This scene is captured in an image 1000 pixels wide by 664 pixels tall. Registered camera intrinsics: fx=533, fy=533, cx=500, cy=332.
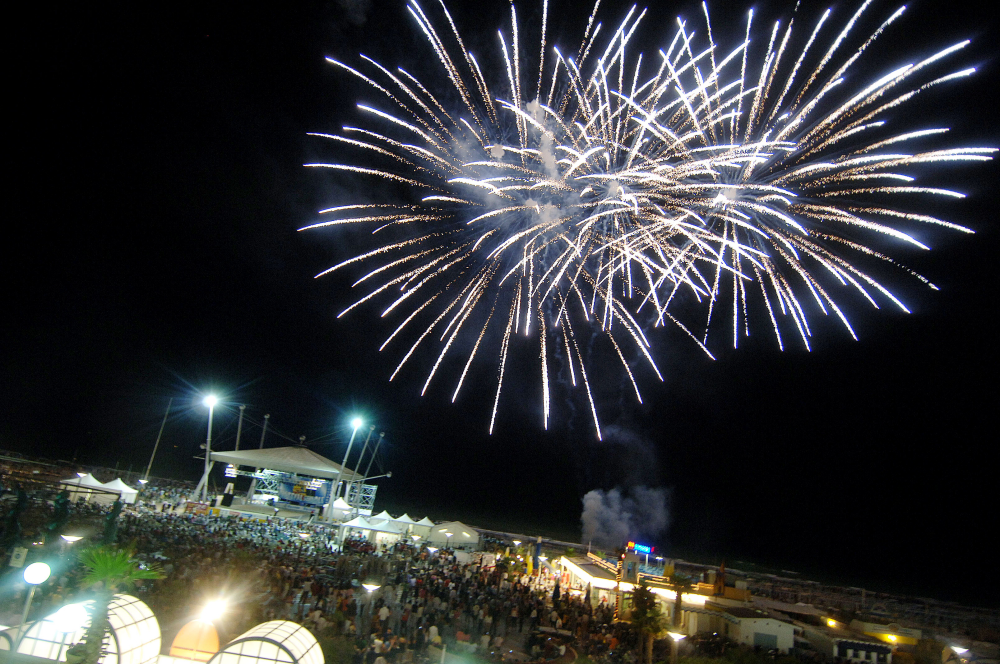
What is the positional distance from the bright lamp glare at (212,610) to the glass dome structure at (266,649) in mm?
1494

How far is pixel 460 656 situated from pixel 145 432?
224 feet

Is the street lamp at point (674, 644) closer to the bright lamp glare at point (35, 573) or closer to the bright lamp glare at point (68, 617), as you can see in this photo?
the bright lamp glare at point (68, 617)

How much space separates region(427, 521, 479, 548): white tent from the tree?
1699cm

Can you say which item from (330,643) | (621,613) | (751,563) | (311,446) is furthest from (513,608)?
(311,446)

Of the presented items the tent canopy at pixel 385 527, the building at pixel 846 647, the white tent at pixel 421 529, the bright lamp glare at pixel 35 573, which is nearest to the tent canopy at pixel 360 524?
the tent canopy at pixel 385 527

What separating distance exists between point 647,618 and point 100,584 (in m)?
12.1

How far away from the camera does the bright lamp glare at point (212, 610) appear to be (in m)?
9.65

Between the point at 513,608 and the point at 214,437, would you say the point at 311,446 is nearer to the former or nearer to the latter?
the point at 214,437

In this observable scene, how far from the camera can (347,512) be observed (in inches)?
1357

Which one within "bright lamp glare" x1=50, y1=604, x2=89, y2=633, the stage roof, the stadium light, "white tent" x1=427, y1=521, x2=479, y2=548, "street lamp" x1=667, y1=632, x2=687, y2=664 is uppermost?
the stage roof

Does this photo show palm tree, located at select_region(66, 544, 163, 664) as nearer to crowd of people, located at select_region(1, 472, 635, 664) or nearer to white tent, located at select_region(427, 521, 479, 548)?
crowd of people, located at select_region(1, 472, 635, 664)

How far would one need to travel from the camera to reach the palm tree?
6895mm

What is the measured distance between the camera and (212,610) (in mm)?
10414

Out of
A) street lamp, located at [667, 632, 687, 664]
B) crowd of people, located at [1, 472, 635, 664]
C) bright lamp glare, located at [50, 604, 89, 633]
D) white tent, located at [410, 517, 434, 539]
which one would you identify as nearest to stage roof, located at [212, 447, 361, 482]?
white tent, located at [410, 517, 434, 539]
